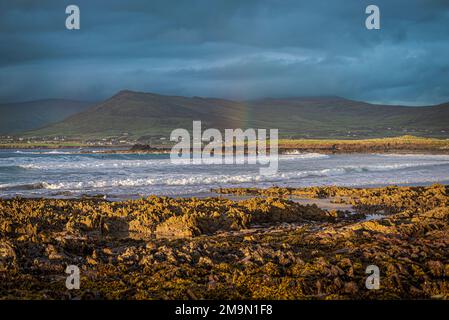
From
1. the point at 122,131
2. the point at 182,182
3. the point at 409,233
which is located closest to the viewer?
the point at 409,233

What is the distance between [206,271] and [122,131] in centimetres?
18593

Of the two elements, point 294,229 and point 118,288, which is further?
point 294,229

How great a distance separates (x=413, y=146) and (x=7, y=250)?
8811cm

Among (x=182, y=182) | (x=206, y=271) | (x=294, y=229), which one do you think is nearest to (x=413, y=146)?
(x=182, y=182)

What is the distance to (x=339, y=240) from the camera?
13.2 metres

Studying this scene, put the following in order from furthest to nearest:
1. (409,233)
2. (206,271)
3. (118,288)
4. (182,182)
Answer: (182,182), (409,233), (206,271), (118,288)

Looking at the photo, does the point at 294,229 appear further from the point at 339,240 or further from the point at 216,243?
the point at 216,243

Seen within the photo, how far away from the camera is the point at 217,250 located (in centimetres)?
1203

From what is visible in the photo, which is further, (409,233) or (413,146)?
(413,146)

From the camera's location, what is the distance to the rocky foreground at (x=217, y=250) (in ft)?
30.7

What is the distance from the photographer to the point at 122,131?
192 m

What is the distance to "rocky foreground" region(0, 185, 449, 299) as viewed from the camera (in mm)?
9359
